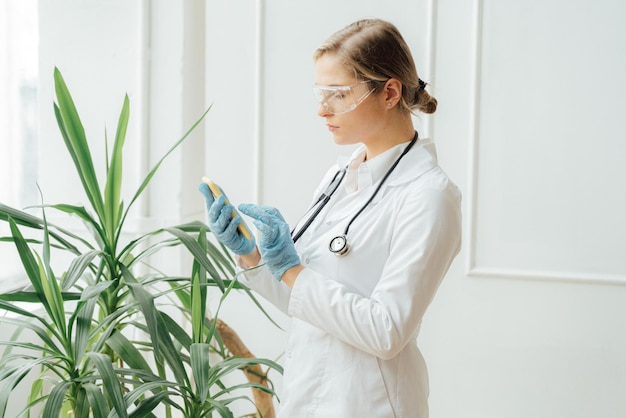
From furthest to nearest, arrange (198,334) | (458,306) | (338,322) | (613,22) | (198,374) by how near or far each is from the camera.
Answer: (458,306) < (613,22) < (198,334) < (198,374) < (338,322)

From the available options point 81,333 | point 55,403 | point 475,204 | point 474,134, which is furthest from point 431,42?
point 55,403

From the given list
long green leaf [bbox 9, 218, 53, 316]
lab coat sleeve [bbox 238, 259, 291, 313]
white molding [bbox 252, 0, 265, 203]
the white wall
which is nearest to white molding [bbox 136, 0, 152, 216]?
the white wall

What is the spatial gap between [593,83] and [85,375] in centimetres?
174

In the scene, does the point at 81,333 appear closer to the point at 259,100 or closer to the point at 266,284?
the point at 266,284

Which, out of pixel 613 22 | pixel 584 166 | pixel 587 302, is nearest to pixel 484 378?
pixel 587 302

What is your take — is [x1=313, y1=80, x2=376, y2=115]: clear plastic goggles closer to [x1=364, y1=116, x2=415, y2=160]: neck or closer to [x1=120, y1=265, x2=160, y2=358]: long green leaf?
[x1=364, y1=116, x2=415, y2=160]: neck

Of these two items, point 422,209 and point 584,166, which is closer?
point 422,209

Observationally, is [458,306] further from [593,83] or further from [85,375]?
[85,375]

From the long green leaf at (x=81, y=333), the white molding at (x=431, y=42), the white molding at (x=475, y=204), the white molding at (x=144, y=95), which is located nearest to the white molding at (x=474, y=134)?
the white molding at (x=475, y=204)

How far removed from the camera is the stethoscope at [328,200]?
1.53 meters

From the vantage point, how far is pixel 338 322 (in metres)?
1.43

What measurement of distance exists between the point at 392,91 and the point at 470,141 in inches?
38.6

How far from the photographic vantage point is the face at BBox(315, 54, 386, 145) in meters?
1.55

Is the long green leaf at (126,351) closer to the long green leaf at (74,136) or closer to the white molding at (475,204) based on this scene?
the long green leaf at (74,136)
